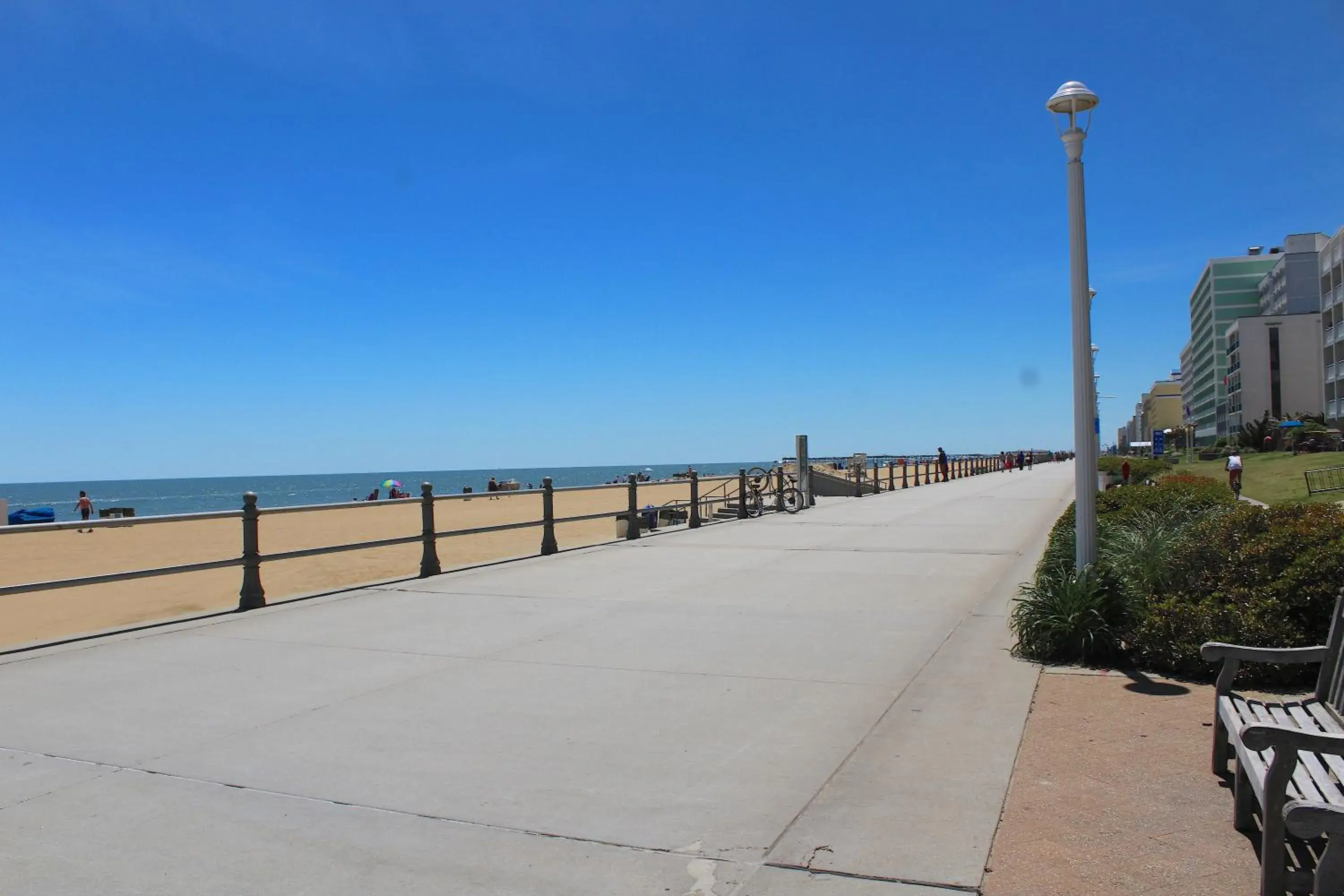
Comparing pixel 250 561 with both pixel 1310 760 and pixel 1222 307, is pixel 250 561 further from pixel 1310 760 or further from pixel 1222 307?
pixel 1222 307

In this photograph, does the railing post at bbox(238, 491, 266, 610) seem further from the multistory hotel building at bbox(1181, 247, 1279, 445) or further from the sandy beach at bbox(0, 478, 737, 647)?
the multistory hotel building at bbox(1181, 247, 1279, 445)

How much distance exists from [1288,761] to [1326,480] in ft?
115

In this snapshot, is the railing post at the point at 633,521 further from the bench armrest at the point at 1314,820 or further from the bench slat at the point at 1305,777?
the bench armrest at the point at 1314,820

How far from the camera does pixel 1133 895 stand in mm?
3482

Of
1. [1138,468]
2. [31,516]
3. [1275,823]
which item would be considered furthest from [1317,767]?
[31,516]

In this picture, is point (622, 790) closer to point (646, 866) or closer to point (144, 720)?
point (646, 866)

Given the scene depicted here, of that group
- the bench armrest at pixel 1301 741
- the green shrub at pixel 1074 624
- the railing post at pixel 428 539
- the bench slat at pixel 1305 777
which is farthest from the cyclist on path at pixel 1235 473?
the bench armrest at pixel 1301 741

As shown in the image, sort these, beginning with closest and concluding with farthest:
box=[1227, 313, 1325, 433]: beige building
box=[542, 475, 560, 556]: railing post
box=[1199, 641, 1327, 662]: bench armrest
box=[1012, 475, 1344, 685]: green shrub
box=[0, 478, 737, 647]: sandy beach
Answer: box=[1199, 641, 1327, 662]: bench armrest → box=[1012, 475, 1344, 685]: green shrub → box=[542, 475, 560, 556]: railing post → box=[0, 478, 737, 647]: sandy beach → box=[1227, 313, 1325, 433]: beige building

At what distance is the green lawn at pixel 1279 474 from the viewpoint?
29933 millimetres

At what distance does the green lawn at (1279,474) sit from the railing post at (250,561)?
2084 centimetres

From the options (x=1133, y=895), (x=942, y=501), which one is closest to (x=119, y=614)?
(x=1133, y=895)

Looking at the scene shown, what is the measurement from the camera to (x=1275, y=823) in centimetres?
315

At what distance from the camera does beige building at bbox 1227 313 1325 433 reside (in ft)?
339

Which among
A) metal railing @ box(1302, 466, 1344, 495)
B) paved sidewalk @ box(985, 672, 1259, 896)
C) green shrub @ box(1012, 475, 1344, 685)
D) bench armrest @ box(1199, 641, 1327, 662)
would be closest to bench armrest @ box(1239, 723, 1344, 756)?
paved sidewalk @ box(985, 672, 1259, 896)
